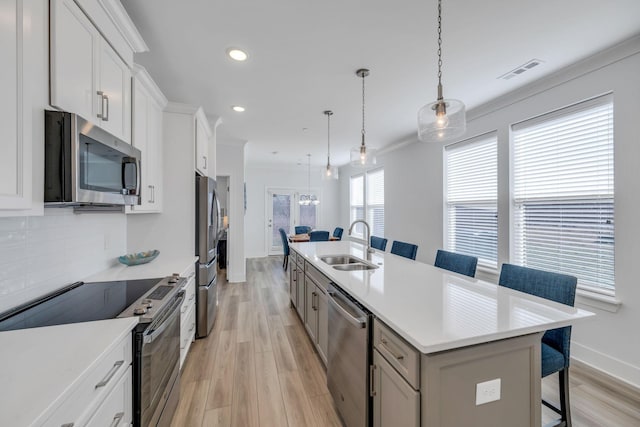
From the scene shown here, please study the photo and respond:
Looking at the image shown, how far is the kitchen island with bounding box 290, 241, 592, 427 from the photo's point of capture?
106cm

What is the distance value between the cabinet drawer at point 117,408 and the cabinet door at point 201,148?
230cm

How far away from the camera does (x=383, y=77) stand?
2.71 metres

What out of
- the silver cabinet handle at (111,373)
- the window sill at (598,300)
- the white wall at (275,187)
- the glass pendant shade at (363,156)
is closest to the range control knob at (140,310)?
the silver cabinet handle at (111,373)

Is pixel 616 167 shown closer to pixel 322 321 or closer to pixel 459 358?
pixel 459 358

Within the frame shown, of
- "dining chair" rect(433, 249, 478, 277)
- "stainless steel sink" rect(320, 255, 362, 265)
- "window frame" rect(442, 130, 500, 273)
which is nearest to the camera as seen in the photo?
"dining chair" rect(433, 249, 478, 277)

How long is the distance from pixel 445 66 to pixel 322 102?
1.42 m

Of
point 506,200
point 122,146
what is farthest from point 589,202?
point 122,146

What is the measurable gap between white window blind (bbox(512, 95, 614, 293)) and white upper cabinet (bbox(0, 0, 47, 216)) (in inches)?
151

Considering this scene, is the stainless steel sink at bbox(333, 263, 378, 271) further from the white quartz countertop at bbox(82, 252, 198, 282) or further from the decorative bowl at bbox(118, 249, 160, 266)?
the decorative bowl at bbox(118, 249, 160, 266)

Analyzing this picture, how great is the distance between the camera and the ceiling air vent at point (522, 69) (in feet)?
7.99

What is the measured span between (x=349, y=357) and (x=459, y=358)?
28.2 inches

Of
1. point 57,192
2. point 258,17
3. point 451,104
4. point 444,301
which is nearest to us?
point 57,192

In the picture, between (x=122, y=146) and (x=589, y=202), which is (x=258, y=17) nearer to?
(x=122, y=146)

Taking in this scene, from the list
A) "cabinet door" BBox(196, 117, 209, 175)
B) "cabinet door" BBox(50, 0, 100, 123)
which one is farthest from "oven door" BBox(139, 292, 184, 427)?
"cabinet door" BBox(196, 117, 209, 175)
